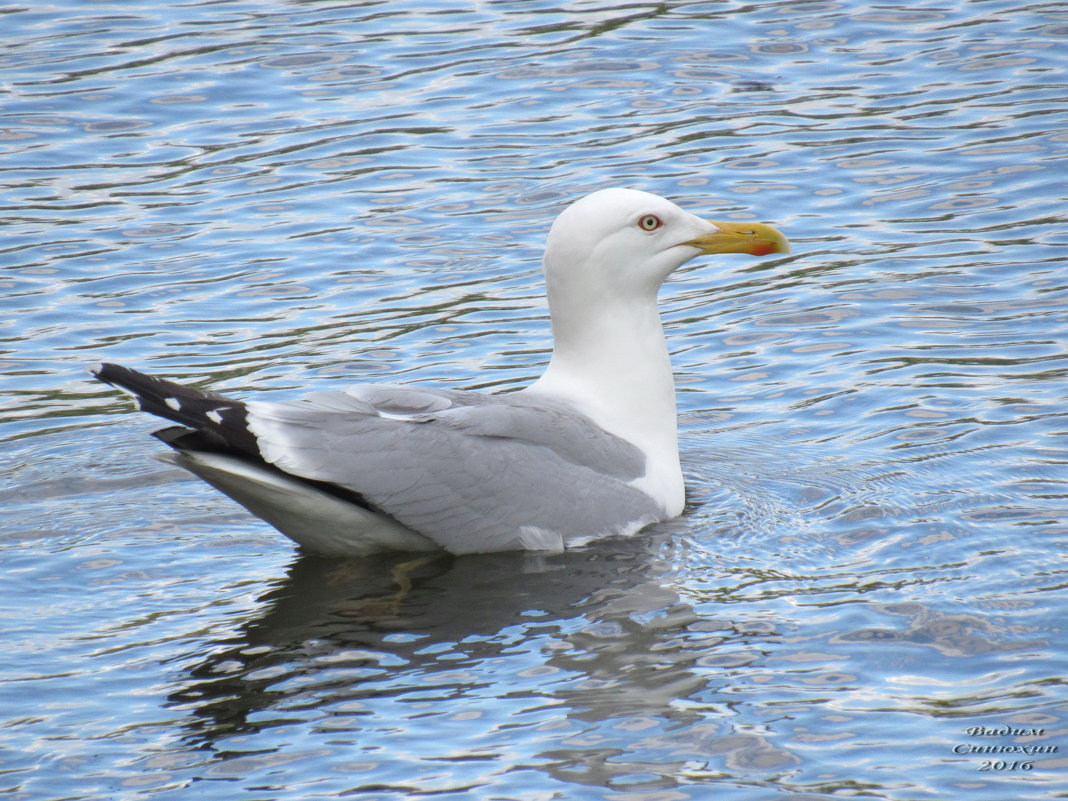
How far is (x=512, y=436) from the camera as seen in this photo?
22.4ft

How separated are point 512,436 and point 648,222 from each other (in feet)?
4.09

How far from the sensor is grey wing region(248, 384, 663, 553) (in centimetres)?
644

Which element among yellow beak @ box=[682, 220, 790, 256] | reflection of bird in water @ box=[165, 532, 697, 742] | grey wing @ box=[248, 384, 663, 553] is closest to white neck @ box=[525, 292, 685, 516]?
grey wing @ box=[248, 384, 663, 553]

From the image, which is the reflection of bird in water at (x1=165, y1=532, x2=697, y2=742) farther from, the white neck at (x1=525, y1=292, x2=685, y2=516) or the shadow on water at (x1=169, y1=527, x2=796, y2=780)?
the white neck at (x1=525, y1=292, x2=685, y2=516)

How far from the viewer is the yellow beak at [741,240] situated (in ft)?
24.7

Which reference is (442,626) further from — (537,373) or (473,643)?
(537,373)

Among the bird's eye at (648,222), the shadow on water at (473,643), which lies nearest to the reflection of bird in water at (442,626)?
the shadow on water at (473,643)

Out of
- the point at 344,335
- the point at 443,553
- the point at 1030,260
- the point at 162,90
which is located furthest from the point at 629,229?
the point at 162,90

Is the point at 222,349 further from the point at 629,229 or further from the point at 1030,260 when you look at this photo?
the point at 1030,260

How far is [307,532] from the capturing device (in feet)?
22.2

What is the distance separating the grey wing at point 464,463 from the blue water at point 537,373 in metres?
0.18

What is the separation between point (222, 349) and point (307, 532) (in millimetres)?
2820

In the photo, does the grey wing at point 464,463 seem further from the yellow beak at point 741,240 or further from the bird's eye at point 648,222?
the yellow beak at point 741,240

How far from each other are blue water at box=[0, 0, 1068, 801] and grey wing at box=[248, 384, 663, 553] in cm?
18
